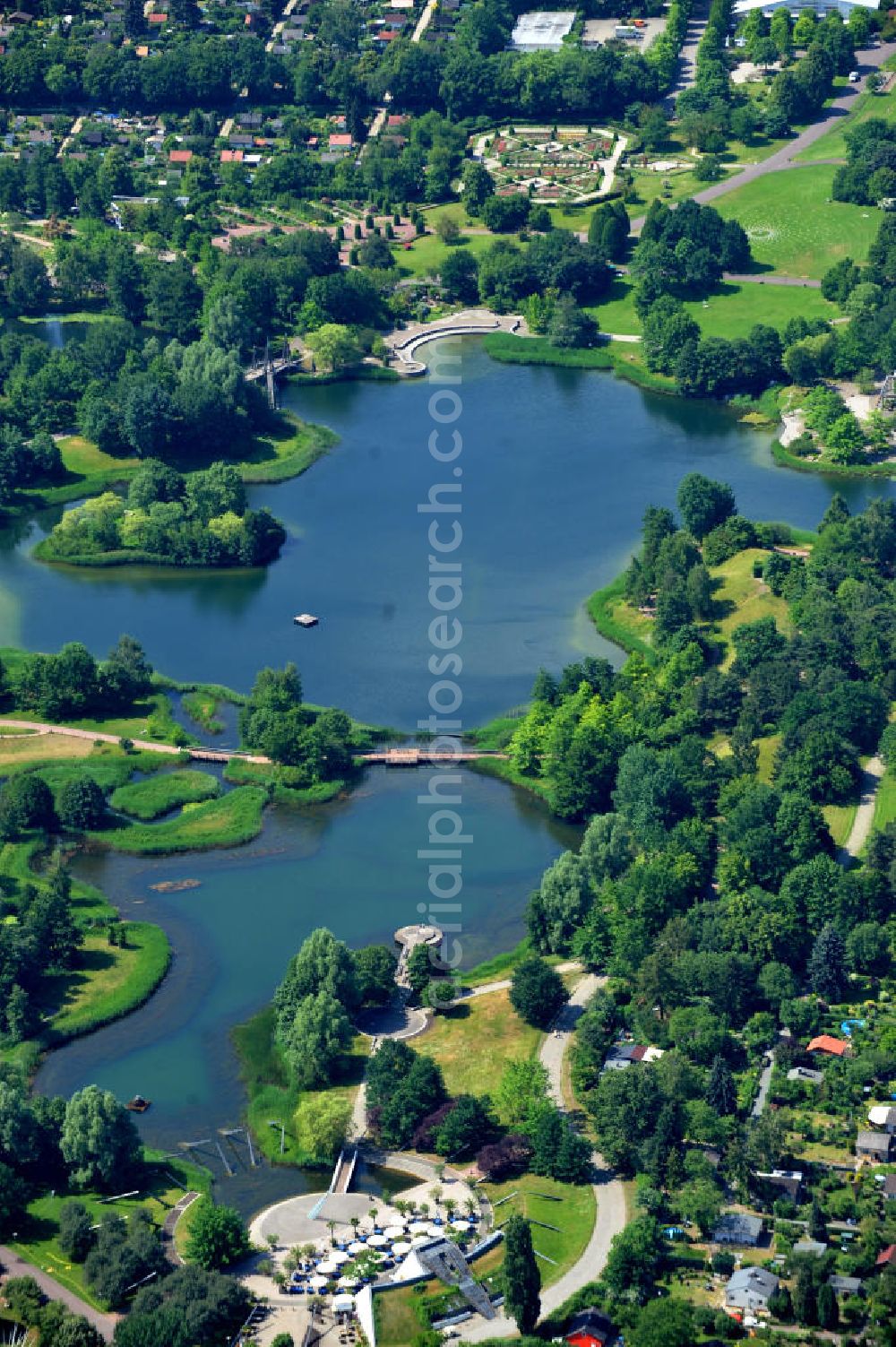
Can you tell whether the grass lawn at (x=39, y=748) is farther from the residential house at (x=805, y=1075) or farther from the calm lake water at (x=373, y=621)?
the residential house at (x=805, y=1075)

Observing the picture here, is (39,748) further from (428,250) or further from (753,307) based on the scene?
(428,250)

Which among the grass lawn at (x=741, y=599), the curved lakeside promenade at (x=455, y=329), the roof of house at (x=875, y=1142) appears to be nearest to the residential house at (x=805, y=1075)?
the roof of house at (x=875, y=1142)

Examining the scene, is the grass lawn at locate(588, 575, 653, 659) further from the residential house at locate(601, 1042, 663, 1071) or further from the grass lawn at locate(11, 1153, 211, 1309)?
the grass lawn at locate(11, 1153, 211, 1309)

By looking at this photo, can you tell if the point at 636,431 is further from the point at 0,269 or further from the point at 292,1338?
the point at 292,1338

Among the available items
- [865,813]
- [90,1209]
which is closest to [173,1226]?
[90,1209]

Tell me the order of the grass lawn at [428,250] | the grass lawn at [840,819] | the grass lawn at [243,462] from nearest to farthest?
the grass lawn at [840,819]
the grass lawn at [243,462]
the grass lawn at [428,250]

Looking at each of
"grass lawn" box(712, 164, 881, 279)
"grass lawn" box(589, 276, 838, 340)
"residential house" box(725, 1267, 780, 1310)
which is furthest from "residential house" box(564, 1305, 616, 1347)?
"grass lawn" box(712, 164, 881, 279)
